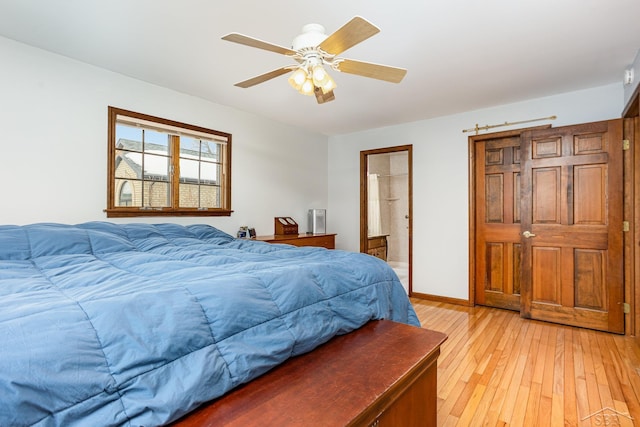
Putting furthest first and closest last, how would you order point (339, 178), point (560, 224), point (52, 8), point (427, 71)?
point (339, 178) < point (560, 224) < point (427, 71) < point (52, 8)

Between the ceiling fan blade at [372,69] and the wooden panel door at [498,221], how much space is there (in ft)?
8.00

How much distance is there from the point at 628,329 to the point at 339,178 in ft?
12.5

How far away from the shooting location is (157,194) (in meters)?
3.30

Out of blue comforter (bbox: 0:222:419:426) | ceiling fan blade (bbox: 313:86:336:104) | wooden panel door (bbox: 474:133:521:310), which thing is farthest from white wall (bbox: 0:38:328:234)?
wooden panel door (bbox: 474:133:521:310)

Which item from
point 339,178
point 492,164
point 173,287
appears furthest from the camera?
point 339,178

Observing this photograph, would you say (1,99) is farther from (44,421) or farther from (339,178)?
(339,178)

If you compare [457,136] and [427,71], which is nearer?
[427,71]

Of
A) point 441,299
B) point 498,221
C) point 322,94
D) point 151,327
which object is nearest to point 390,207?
point 441,299

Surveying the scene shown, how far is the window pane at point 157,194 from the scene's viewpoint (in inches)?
127

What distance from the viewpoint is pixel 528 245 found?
11.4 ft

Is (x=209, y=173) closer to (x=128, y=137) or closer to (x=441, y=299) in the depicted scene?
(x=128, y=137)

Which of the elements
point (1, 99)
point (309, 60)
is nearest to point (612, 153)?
point (309, 60)

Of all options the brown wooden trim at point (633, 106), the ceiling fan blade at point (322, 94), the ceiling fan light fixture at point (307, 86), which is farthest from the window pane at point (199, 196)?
the brown wooden trim at point (633, 106)

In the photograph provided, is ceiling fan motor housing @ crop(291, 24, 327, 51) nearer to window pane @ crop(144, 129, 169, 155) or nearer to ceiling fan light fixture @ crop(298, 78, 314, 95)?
ceiling fan light fixture @ crop(298, 78, 314, 95)
